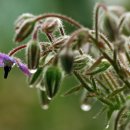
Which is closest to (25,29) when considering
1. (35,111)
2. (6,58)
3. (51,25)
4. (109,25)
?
(51,25)

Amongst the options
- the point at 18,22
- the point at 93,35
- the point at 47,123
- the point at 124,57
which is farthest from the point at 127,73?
the point at 47,123

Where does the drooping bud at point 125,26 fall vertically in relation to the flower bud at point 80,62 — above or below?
above

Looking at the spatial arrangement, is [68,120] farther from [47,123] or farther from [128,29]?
[128,29]

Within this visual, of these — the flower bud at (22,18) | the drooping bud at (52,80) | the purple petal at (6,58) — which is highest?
the flower bud at (22,18)

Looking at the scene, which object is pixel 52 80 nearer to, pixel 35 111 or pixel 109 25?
pixel 109 25

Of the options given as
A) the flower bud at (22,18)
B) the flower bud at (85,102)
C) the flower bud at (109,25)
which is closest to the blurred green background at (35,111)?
the flower bud at (85,102)

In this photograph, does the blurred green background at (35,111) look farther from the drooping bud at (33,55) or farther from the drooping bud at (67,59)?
the drooping bud at (67,59)

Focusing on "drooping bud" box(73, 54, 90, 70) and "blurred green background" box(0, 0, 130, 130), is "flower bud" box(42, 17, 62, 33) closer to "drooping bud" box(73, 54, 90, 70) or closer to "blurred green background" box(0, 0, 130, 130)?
"drooping bud" box(73, 54, 90, 70)
